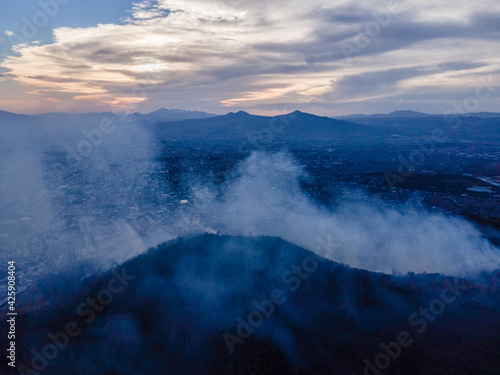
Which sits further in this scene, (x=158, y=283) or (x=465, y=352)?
(x=158, y=283)

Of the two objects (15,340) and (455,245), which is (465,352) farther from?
(15,340)

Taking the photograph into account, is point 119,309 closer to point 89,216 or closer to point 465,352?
point 465,352

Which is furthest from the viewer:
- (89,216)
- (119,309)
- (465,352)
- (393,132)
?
(393,132)

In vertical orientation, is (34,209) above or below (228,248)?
below

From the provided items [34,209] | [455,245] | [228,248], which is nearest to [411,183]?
[455,245]

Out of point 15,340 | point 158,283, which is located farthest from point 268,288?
point 15,340

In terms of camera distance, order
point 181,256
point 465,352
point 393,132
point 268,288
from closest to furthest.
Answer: point 465,352 < point 268,288 < point 181,256 < point 393,132

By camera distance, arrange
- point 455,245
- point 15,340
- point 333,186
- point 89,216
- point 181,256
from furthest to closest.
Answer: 1. point 333,186
2. point 89,216
3. point 455,245
4. point 181,256
5. point 15,340

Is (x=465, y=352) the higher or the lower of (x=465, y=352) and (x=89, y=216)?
the higher

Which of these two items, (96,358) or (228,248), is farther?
(228,248)
